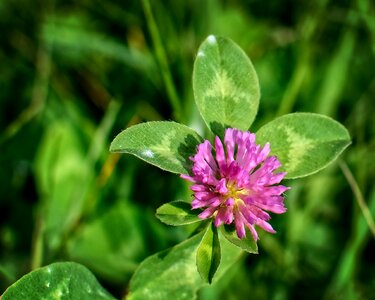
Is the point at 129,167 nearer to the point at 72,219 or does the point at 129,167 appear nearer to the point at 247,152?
the point at 72,219

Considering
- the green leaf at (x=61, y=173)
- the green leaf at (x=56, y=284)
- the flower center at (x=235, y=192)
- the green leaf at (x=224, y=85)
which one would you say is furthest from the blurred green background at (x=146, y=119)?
the flower center at (x=235, y=192)

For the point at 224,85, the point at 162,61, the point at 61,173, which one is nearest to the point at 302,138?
the point at 224,85

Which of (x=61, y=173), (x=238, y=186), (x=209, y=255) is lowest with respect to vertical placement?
(x=61, y=173)

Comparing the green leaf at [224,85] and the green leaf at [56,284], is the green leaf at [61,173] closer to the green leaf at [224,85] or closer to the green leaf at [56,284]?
the green leaf at [56,284]

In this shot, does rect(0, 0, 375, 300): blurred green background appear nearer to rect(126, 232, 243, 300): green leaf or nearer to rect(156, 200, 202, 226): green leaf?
rect(126, 232, 243, 300): green leaf

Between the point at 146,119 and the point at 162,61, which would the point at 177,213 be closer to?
the point at 162,61

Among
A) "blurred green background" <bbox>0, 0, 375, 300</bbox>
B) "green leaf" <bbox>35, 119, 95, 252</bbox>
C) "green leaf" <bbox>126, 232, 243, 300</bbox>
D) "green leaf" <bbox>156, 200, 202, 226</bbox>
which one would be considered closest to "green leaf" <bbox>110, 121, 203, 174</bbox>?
"green leaf" <bbox>156, 200, 202, 226</bbox>
